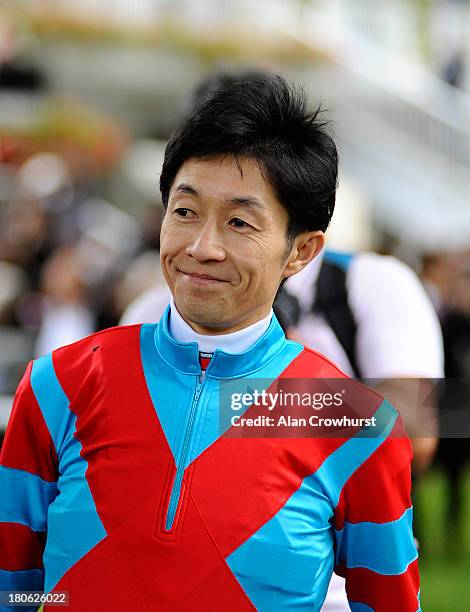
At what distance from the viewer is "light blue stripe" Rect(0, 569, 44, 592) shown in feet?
6.01

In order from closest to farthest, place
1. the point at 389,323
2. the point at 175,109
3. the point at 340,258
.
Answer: the point at 389,323, the point at 340,258, the point at 175,109

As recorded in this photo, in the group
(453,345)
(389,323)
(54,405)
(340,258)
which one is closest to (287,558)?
(54,405)

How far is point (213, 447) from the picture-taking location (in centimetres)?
172

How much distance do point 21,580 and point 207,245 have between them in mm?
712

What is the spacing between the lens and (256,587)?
166cm

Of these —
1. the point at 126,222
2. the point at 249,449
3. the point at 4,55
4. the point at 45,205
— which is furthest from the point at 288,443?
the point at 4,55

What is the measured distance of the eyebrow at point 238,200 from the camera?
171 centimetres

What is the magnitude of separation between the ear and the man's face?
0.23 ft

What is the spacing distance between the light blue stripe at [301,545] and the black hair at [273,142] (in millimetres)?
422

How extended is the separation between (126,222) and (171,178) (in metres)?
10.9

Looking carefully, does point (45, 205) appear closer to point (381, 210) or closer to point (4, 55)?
point (4, 55)

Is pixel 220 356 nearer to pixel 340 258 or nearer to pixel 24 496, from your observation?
pixel 24 496

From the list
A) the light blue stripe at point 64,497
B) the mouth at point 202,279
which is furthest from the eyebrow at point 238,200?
the light blue stripe at point 64,497

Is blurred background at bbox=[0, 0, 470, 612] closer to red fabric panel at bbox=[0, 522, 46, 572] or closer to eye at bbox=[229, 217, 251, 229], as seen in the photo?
red fabric panel at bbox=[0, 522, 46, 572]
